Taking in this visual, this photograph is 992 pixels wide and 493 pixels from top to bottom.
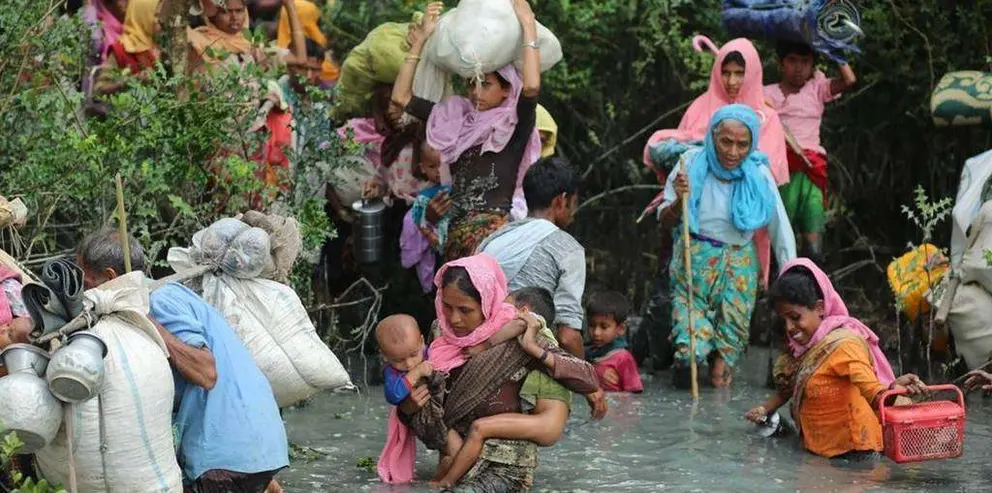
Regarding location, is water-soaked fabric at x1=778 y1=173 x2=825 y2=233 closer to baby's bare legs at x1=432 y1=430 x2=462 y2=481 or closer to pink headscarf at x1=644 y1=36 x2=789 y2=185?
pink headscarf at x1=644 y1=36 x2=789 y2=185

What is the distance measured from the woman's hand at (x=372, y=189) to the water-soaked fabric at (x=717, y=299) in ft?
5.78

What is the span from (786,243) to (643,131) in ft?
9.14

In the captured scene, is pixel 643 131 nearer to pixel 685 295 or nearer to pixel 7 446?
pixel 685 295

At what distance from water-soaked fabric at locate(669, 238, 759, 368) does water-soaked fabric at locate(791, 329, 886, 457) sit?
1.70 metres

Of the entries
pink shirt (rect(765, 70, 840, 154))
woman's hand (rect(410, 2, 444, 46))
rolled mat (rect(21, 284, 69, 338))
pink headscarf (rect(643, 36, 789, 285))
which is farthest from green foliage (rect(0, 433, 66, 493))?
pink shirt (rect(765, 70, 840, 154))

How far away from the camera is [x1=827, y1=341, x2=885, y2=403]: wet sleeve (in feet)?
25.1

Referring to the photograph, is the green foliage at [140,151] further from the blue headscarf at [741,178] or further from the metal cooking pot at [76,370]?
the metal cooking pot at [76,370]

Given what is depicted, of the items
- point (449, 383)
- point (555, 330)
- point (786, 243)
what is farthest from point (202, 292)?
point (786, 243)

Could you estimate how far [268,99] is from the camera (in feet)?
32.2

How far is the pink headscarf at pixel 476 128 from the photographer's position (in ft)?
29.8

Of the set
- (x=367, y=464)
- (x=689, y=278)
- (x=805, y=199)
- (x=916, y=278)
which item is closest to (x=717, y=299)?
(x=689, y=278)

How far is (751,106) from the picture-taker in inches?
404

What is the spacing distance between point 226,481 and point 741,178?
4.35 metres

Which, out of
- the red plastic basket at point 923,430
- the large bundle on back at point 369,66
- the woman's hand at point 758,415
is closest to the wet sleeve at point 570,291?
the woman's hand at point 758,415
